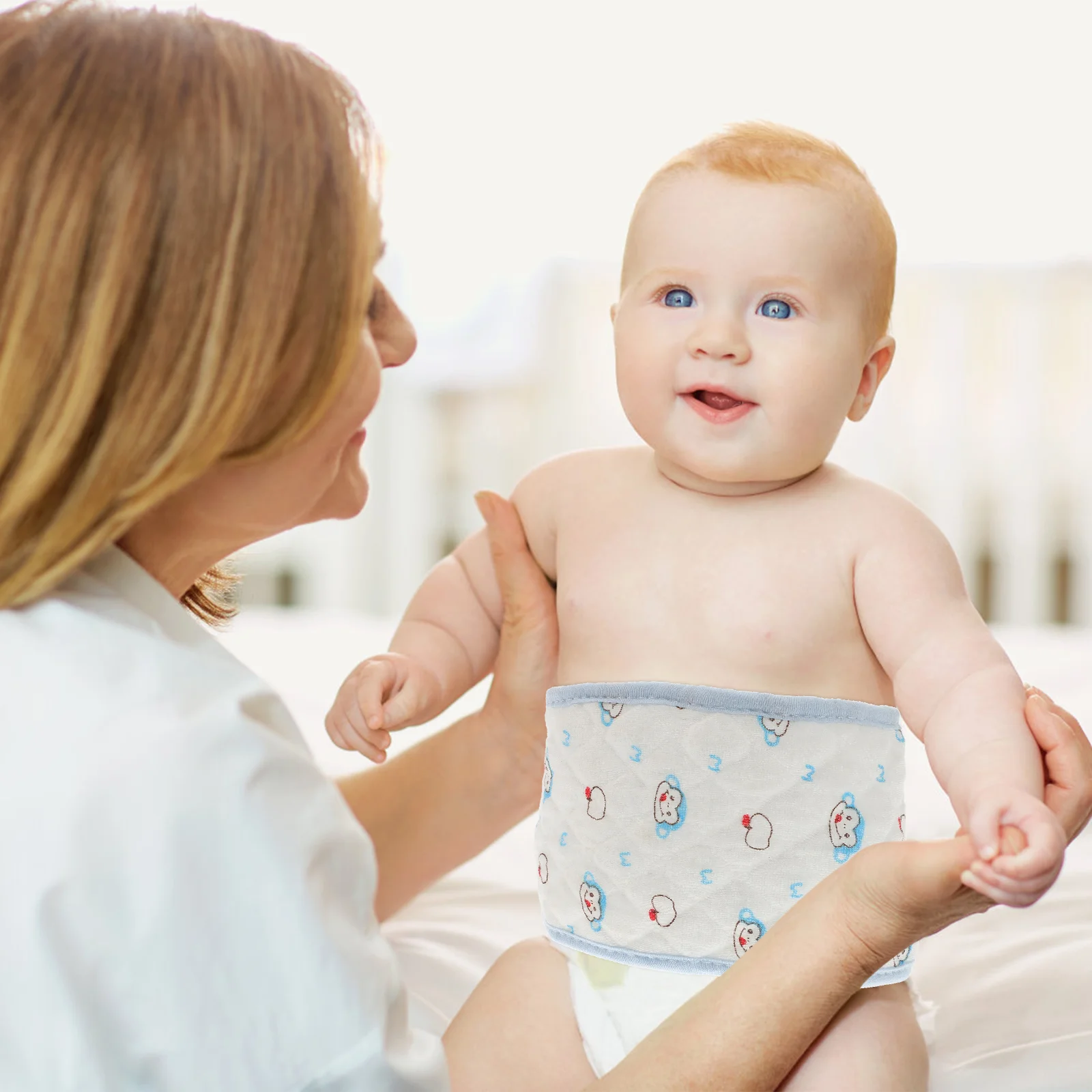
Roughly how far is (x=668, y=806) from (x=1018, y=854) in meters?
0.27

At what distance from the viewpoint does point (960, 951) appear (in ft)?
3.66

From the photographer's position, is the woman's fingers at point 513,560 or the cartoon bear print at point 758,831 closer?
the cartoon bear print at point 758,831

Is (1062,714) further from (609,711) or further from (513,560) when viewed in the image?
(513,560)

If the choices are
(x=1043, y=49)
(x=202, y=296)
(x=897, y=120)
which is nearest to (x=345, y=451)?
(x=202, y=296)

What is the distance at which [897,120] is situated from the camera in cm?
275

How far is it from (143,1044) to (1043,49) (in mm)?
2725

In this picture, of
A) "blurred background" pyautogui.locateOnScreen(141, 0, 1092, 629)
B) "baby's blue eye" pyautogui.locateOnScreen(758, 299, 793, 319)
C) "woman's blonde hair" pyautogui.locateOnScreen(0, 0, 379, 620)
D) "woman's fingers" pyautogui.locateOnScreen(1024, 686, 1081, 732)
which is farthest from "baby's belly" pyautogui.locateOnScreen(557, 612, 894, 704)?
"blurred background" pyautogui.locateOnScreen(141, 0, 1092, 629)

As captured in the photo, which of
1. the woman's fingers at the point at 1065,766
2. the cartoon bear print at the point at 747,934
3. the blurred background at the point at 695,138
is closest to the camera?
the woman's fingers at the point at 1065,766

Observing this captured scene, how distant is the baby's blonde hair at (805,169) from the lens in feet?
3.06

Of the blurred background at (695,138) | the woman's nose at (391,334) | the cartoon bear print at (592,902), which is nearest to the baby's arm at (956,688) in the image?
the cartoon bear print at (592,902)

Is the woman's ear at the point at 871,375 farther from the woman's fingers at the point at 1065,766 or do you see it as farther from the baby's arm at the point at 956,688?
the woman's fingers at the point at 1065,766

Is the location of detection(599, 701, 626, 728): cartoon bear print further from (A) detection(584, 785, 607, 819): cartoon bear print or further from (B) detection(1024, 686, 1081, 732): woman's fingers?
(B) detection(1024, 686, 1081, 732): woman's fingers

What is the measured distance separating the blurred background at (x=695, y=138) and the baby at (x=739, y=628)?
1.85m

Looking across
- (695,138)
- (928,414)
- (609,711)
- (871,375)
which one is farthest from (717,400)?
(928,414)
